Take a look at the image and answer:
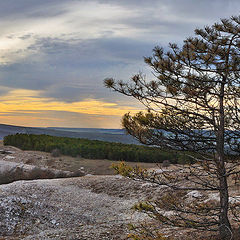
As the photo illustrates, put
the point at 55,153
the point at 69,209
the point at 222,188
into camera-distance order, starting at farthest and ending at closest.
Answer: the point at 55,153
the point at 69,209
the point at 222,188

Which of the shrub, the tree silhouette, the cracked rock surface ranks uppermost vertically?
the tree silhouette

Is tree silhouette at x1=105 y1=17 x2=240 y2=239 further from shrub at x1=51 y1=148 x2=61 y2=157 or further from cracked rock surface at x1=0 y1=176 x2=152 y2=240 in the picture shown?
shrub at x1=51 y1=148 x2=61 y2=157

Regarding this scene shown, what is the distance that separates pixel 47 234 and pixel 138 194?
4.60 metres

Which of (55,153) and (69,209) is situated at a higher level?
Result: (55,153)

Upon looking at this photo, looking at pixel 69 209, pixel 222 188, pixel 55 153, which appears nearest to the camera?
pixel 222 188

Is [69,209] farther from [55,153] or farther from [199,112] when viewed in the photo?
[55,153]

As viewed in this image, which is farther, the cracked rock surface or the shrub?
the shrub

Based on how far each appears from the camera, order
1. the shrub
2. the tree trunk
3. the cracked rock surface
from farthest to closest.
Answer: the shrub → the cracked rock surface → the tree trunk

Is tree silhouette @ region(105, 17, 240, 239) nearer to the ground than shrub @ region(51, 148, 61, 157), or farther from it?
farther from it

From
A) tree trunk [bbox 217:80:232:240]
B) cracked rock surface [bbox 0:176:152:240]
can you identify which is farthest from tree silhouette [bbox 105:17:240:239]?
cracked rock surface [bbox 0:176:152:240]

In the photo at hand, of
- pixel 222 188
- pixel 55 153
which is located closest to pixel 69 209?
pixel 222 188

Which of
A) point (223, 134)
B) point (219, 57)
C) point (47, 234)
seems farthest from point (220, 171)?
point (47, 234)

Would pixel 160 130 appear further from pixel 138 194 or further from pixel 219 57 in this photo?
pixel 138 194

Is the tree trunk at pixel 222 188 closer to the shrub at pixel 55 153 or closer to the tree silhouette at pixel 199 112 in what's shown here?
the tree silhouette at pixel 199 112
